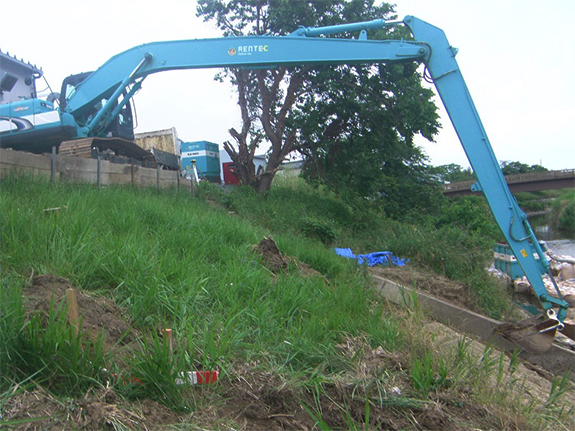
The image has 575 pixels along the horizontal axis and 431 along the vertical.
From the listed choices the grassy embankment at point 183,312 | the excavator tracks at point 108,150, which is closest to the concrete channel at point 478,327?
the grassy embankment at point 183,312

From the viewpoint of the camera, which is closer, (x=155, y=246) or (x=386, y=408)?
(x=386, y=408)

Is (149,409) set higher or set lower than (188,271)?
lower

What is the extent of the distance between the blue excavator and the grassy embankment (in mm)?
3240

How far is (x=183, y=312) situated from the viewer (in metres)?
3.68

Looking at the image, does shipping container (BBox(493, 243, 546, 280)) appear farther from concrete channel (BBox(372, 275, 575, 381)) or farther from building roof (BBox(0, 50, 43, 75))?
building roof (BBox(0, 50, 43, 75))

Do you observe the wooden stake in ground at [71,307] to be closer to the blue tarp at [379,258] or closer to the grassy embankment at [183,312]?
the grassy embankment at [183,312]

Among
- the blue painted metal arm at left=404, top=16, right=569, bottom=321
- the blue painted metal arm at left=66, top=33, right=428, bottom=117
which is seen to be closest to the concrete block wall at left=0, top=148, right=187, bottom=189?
the blue painted metal arm at left=66, top=33, right=428, bottom=117

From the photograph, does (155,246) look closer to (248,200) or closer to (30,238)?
(30,238)

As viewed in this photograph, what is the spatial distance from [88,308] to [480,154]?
22.1 ft

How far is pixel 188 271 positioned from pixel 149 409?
6.75 feet

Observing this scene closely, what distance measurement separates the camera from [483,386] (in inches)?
132

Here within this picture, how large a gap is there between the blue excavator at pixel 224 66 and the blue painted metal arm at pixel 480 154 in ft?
0.05

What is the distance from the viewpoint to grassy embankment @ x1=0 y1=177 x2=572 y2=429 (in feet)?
8.66

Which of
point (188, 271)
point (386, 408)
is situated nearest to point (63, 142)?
point (188, 271)
